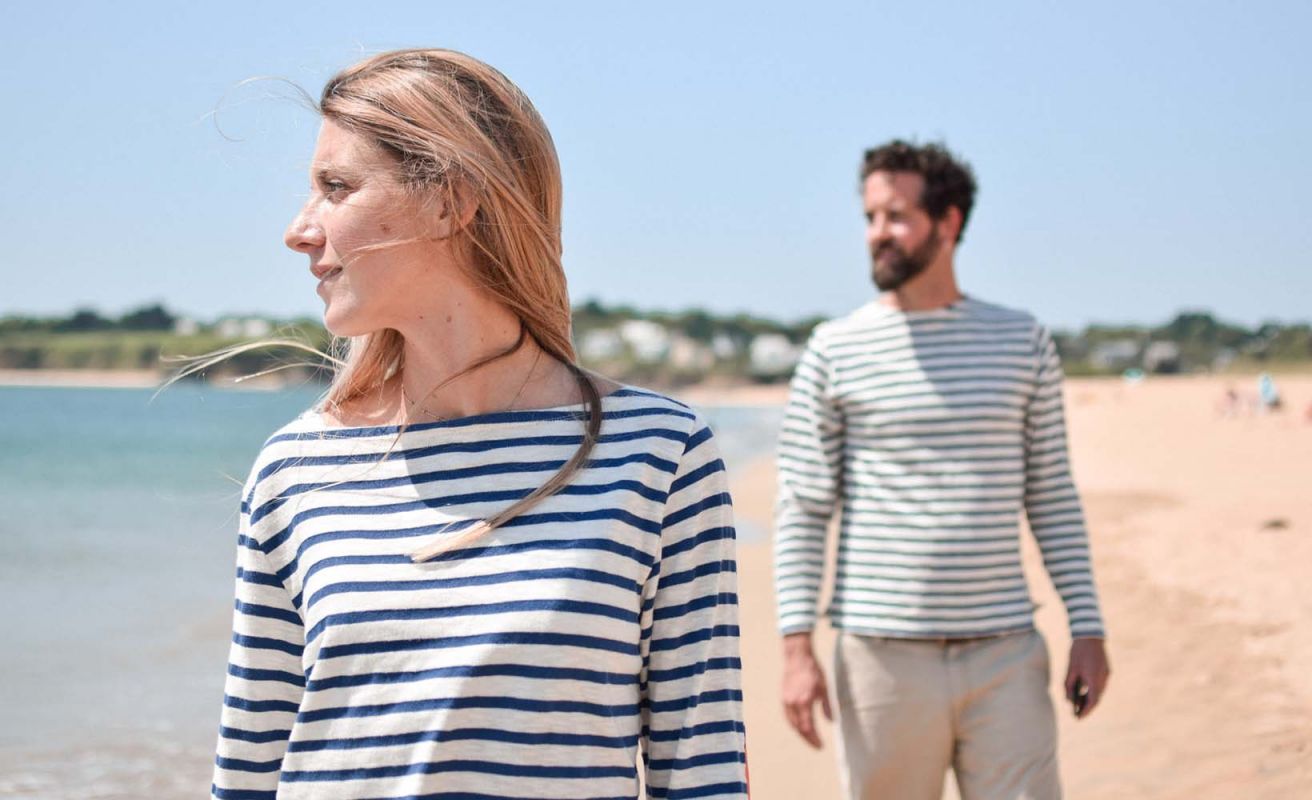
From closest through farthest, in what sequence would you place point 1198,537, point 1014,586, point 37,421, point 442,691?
point 442,691, point 1014,586, point 1198,537, point 37,421

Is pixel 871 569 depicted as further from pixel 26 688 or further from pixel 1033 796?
pixel 26 688

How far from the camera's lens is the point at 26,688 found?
30.2ft

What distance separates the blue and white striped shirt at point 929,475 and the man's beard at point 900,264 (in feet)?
0.28

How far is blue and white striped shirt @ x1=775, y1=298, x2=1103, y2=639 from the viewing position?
326 centimetres

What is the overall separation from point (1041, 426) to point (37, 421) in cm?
7139

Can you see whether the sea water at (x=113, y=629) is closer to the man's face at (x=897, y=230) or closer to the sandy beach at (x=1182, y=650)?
the man's face at (x=897, y=230)

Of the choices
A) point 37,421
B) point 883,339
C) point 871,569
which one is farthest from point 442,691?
point 37,421

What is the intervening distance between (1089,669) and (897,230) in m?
1.27

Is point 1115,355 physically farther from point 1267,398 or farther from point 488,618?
point 488,618

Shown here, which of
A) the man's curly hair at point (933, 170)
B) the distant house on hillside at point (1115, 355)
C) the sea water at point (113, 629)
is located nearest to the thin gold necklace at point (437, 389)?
the sea water at point (113, 629)

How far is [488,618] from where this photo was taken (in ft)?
5.18

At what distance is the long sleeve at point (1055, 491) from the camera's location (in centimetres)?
342

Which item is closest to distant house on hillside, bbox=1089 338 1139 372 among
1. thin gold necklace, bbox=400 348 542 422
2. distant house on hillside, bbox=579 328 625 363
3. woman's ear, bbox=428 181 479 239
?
distant house on hillside, bbox=579 328 625 363

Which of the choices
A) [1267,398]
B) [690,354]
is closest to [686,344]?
[690,354]
